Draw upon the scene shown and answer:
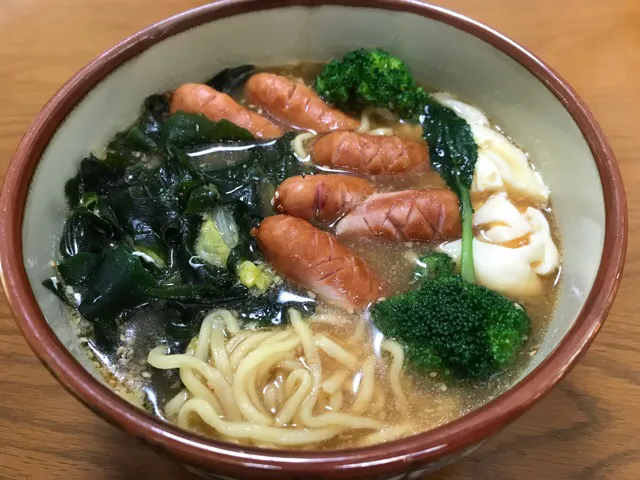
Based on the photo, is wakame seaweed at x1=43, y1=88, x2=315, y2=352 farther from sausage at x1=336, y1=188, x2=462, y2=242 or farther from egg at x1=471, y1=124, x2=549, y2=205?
egg at x1=471, y1=124, x2=549, y2=205

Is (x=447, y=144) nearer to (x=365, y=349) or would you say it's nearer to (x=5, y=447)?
(x=365, y=349)

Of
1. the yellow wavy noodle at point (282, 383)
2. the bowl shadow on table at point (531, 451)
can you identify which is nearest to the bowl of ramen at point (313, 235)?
the yellow wavy noodle at point (282, 383)

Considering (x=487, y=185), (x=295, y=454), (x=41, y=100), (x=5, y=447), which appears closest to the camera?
(x=295, y=454)

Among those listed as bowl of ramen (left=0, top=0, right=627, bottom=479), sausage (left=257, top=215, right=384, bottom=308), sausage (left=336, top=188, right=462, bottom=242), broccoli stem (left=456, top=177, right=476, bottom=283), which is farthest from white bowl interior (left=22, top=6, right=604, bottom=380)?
sausage (left=257, top=215, right=384, bottom=308)

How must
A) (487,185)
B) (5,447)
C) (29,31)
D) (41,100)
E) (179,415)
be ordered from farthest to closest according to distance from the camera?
(29,31), (41,100), (487,185), (5,447), (179,415)

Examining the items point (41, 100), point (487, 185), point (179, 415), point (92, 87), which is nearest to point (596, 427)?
point (487, 185)

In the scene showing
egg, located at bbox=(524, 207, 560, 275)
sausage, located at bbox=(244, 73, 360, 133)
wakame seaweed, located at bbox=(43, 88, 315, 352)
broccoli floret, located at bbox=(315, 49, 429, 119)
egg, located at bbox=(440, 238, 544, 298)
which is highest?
broccoli floret, located at bbox=(315, 49, 429, 119)

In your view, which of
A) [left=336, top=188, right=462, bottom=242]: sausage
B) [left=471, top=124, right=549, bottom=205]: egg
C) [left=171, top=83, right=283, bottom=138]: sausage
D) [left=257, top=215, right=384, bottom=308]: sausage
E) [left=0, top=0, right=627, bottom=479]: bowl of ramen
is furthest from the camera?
[left=171, top=83, right=283, bottom=138]: sausage
